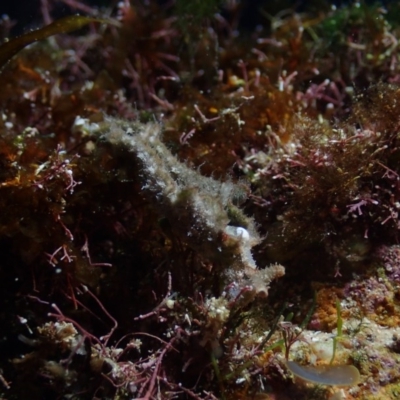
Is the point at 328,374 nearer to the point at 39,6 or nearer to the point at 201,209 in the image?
the point at 201,209

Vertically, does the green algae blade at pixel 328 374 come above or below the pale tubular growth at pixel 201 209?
below

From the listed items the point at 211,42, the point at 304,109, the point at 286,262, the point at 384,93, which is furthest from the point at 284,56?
the point at 286,262

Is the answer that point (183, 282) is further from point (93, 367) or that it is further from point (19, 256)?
point (19, 256)

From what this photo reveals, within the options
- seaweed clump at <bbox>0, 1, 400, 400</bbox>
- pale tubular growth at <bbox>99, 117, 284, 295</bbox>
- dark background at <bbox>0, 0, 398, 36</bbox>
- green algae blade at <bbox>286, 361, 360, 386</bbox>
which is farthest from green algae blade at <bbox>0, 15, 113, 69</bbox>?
green algae blade at <bbox>286, 361, 360, 386</bbox>

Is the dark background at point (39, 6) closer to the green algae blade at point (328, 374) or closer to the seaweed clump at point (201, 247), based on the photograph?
the seaweed clump at point (201, 247)

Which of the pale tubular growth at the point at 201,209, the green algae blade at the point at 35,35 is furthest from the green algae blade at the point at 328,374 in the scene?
the green algae blade at the point at 35,35

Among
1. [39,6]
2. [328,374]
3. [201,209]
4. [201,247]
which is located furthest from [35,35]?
[39,6]

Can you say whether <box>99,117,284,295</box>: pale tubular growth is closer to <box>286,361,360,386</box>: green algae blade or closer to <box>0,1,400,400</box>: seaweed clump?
<box>0,1,400,400</box>: seaweed clump
